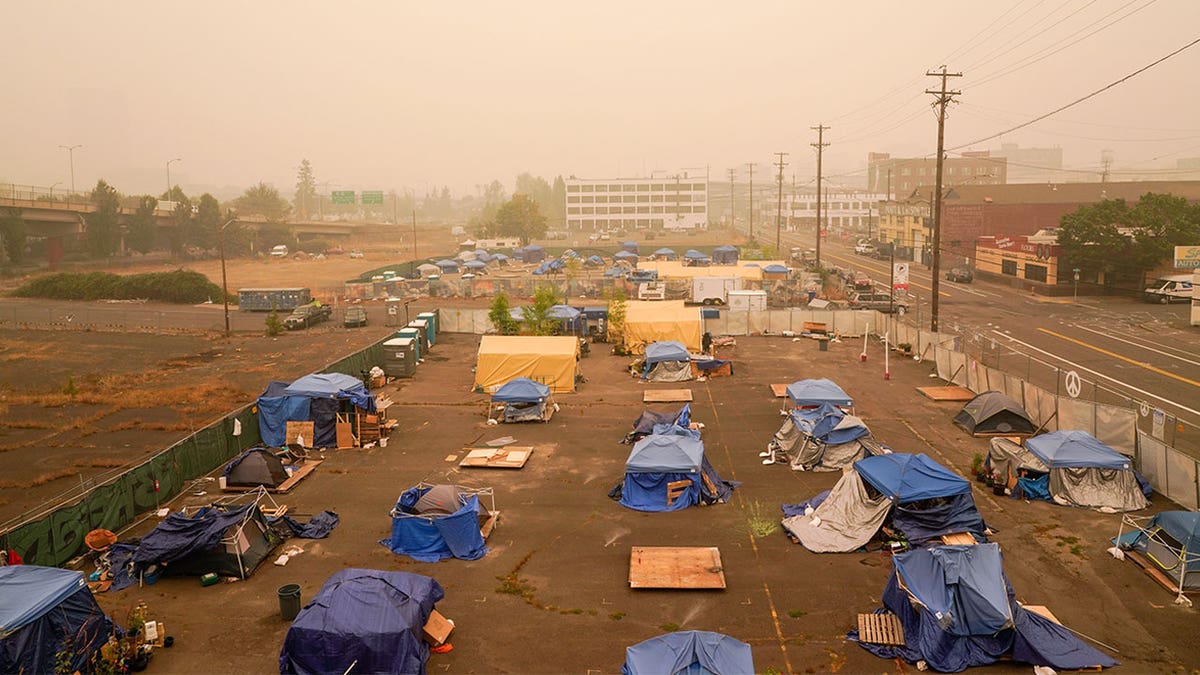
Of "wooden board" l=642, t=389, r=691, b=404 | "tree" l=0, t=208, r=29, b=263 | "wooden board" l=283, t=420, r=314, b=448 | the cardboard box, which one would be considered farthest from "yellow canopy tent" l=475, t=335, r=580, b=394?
"tree" l=0, t=208, r=29, b=263

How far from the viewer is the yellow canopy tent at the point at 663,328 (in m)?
42.1

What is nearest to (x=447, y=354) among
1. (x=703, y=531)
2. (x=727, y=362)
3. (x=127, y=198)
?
(x=727, y=362)

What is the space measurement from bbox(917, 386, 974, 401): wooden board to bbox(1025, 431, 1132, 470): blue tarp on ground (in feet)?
31.4

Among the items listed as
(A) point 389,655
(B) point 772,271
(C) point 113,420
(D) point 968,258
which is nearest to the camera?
(A) point 389,655

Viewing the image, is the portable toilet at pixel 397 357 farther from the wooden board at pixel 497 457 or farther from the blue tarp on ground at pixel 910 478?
the blue tarp on ground at pixel 910 478

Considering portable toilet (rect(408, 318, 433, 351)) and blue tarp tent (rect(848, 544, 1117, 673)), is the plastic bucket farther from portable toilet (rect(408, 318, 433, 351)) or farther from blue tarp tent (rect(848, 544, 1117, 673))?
portable toilet (rect(408, 318, 433, 351))

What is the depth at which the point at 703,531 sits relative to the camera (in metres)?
20.6

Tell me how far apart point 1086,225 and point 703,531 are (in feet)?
162

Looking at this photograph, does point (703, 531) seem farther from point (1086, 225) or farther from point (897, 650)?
point (1086, 225)

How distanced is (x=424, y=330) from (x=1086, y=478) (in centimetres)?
3178

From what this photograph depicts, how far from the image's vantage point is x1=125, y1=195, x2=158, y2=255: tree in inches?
4124

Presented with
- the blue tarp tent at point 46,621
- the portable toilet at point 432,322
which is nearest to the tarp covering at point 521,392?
the portable toilet at point 432,322

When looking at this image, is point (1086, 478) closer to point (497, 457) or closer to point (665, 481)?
point (665, 481)

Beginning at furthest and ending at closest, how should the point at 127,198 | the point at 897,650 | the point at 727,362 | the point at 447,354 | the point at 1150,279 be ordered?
the point at 127,198, the point at 1150,279, the point at 447,354, the point at 727,362, the point at 897,650
